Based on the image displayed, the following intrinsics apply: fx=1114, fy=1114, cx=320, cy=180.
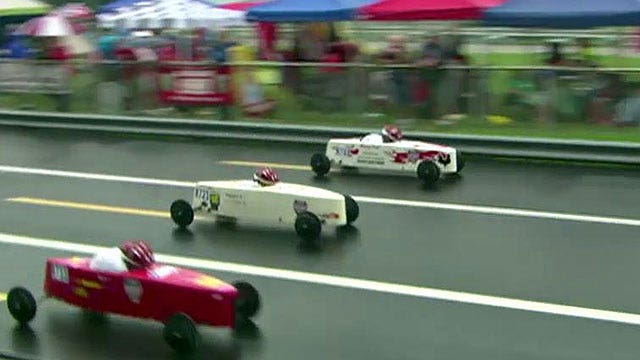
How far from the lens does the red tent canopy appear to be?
20.6 metres

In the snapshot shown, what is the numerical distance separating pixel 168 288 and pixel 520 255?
3924 mm

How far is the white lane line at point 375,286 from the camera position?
8562mm

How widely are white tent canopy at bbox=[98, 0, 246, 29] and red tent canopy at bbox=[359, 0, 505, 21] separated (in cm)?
806

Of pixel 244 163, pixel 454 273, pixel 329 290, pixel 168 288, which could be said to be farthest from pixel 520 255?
pixel 244 163

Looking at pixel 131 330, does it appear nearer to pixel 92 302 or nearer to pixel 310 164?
pixel 92 302

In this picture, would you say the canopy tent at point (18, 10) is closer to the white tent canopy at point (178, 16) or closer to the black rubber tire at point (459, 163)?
the white tent canopy at point (178, 16)

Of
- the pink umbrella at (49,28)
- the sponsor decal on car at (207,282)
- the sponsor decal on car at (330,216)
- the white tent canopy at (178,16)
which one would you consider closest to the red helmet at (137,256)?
the sponsor decal on car at (207,282)

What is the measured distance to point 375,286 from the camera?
939cm

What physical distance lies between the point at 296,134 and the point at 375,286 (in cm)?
879

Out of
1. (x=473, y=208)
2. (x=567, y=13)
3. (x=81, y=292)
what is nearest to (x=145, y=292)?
(x=81, y=292)

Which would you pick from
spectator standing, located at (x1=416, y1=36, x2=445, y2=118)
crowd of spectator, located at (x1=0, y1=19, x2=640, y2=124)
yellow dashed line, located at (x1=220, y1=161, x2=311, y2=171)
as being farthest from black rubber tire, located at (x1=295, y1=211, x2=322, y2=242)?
spectator standing, located at (x1=416, y1=36, x2=445, y2=118)

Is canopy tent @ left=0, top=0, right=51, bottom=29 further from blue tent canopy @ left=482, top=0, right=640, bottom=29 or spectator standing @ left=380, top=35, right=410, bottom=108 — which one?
blue tent canopy @ left=482, top=0, right=640, bottom=29

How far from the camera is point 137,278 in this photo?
7.96 meters

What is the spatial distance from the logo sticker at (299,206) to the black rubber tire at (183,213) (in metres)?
1.21
